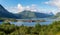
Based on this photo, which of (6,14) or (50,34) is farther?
(6,14)

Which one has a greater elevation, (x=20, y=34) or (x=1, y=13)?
(x=1, y=13)

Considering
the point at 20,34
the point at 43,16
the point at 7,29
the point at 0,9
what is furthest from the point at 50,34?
the point at 0,9

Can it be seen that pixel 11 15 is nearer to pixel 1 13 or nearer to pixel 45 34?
pixel 1 13

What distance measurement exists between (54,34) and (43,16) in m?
13.1

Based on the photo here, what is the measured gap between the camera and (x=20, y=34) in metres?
8.31

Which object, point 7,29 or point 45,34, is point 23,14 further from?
point 45,34

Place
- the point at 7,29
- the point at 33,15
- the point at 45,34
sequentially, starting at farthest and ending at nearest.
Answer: the point at 33,15 → the point at 7,29 → the point at 45,34

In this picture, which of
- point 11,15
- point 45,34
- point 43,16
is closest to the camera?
point 45,34

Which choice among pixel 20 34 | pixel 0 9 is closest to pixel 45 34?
pixel 20 34

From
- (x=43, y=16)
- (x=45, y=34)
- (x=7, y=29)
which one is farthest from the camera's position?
(x=43, y=16)

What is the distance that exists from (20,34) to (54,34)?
1.79 m

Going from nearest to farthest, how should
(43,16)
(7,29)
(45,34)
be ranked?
(45,34) < (7,29) < (43,16)

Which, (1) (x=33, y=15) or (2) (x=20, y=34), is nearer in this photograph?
(2) (x=20, y=34)

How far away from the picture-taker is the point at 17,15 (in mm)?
20828
